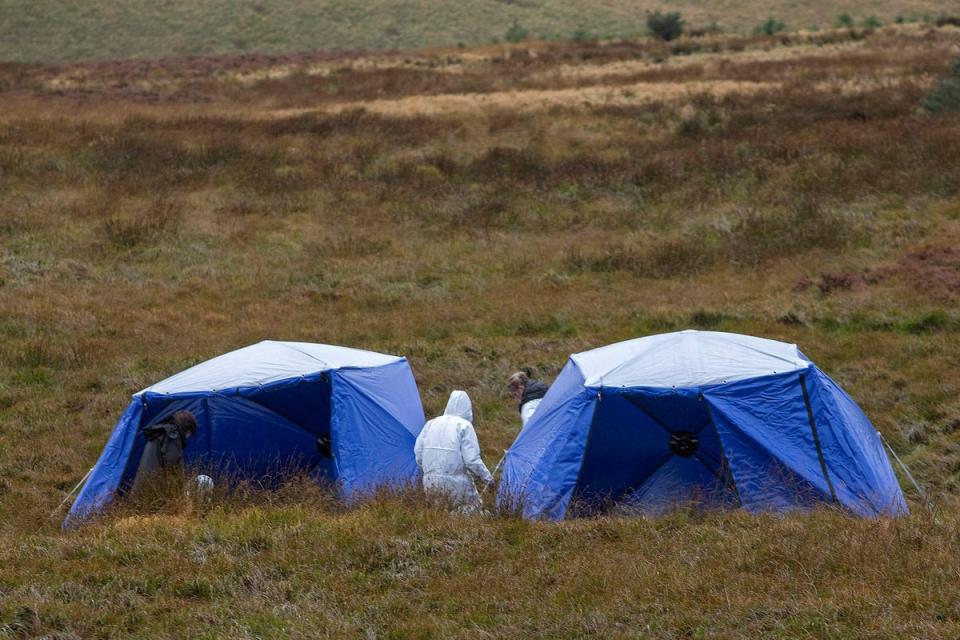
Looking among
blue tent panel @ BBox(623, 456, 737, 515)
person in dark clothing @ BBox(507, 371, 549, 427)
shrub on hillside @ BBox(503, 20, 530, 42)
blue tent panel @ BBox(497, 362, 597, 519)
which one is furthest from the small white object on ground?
shrub on hillside @ BBox(503, 20, 530, 42)

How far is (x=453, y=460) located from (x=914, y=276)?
10213mm

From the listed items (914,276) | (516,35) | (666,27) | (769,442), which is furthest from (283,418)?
(516,35)

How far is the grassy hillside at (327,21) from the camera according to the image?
54750 millimetres

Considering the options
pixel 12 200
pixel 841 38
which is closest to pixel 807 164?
pixel 12 200

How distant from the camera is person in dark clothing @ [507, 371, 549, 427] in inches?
404

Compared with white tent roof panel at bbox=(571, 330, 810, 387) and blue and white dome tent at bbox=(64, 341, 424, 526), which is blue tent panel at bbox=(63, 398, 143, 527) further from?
white tent roof panel at bbox=(571, 330, 810, 387)

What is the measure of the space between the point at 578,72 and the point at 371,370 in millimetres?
27998

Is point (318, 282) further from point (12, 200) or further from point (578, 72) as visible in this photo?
point (578, 72)

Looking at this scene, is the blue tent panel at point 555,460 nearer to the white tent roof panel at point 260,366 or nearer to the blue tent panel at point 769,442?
the blue tent panel at point 769,442

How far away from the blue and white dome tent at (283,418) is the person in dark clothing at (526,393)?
1.12 metres

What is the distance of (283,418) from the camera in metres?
10.4

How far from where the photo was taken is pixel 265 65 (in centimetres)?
4259

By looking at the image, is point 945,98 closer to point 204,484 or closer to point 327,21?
point 204,484

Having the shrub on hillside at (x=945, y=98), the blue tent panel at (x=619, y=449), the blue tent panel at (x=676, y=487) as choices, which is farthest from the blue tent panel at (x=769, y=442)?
the shrub on hillside at (x=945, y=98)
